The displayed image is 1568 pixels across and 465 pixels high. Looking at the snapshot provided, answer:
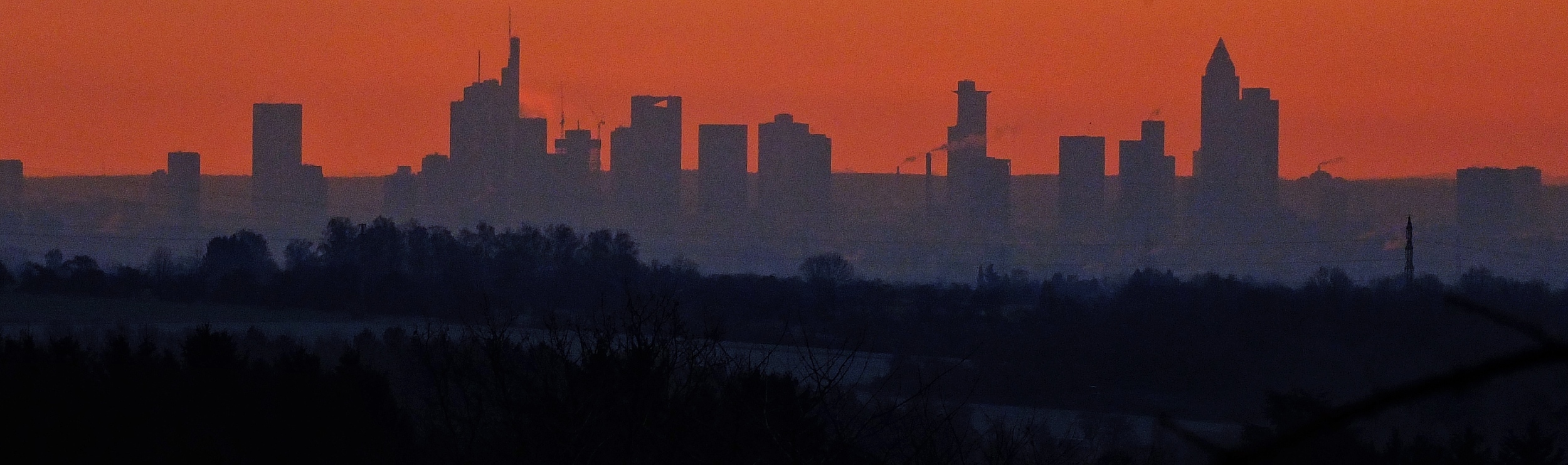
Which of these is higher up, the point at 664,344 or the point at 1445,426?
the point at 664,344

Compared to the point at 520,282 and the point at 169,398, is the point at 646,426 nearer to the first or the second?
the point at 169,398

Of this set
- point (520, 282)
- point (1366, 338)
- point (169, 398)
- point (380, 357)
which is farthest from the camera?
point (520, 282)

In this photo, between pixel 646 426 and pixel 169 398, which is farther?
pixel 169 398

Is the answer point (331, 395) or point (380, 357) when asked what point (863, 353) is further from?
point (331, 395)

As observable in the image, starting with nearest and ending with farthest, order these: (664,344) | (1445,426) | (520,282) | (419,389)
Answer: (664,344) < (419,389) < (1445,426) < (520,282)

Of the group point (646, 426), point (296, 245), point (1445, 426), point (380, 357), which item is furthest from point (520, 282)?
point (646, 426)

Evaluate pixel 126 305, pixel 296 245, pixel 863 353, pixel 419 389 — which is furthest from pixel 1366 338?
pixel 296 245
